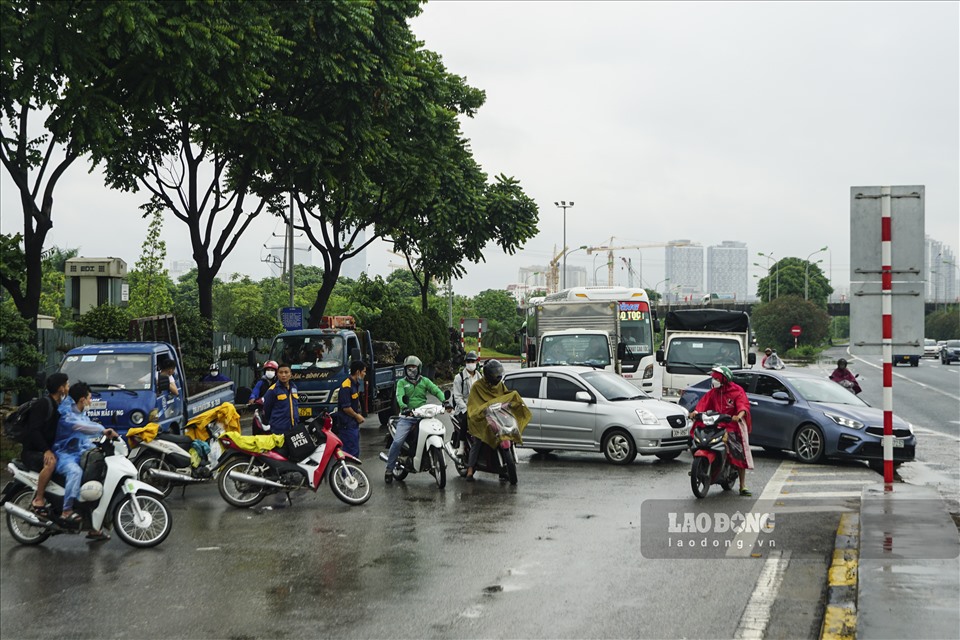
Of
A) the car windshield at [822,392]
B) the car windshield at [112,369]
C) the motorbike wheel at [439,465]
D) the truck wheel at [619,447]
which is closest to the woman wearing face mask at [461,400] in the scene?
the motorbike wheel at [439,465]

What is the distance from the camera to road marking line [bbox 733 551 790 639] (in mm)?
7039

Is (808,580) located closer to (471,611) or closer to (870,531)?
(870,531)

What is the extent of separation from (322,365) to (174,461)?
835 centimetres

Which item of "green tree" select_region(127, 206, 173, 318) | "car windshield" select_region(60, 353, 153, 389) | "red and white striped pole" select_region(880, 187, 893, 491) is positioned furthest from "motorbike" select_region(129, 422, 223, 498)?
"green tree" select_region(127, 206, 173, 318)

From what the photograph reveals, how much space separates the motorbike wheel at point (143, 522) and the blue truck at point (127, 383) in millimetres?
5235

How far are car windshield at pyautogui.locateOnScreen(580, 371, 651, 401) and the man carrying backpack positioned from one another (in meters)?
8.91

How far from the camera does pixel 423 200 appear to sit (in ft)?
109

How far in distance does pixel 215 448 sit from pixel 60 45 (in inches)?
290

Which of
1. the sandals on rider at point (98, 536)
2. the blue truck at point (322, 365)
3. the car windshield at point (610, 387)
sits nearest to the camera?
the sandals on rider at point (98, 536)

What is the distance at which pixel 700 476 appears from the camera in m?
12.3

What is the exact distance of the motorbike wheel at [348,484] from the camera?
1220cm

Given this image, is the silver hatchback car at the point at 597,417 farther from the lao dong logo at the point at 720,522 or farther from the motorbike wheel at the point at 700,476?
the lao dong logo at the point at 720,522

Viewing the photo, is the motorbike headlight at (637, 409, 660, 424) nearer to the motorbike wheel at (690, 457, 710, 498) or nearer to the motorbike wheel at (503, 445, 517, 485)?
the motorbike wheel at (503, 445, 517, 485)

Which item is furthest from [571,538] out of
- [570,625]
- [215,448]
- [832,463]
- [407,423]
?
[832,463]
